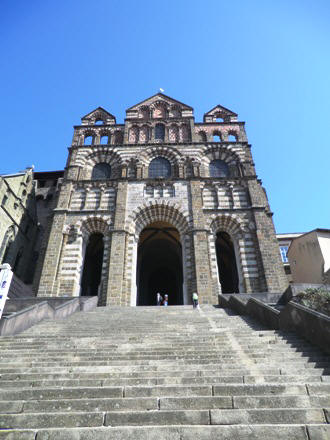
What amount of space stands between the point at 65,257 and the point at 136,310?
7.17 metres

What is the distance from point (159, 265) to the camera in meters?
24.2

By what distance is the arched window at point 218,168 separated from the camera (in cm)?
2016

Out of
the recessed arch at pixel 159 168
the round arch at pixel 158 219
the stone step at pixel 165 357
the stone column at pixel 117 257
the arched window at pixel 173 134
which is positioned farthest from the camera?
the arched window at pixel 173 134

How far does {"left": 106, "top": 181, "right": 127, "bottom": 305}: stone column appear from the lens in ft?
46.5

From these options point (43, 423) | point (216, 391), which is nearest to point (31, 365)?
point (43, 423)

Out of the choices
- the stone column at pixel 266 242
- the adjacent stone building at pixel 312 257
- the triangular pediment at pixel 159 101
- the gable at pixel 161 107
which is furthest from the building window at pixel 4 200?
the adjacent stone building at pixel 312 257

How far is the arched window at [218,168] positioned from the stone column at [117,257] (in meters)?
7.66

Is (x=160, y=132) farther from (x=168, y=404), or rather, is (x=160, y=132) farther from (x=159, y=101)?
(x=168, y=404)

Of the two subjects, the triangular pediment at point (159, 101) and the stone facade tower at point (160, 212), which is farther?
the triangular pediment at point (159, 101)

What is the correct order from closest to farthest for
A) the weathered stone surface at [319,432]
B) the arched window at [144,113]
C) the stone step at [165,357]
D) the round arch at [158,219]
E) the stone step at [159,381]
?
the weathered stone surface at [319,432] < the stone step at [159,381] < the stone step at [165,357] < the round arch at [158,219] < the arched window at [144,113]

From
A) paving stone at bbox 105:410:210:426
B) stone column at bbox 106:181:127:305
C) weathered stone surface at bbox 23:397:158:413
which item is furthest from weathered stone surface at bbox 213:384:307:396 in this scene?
stone column at bbox 106:181:127:305

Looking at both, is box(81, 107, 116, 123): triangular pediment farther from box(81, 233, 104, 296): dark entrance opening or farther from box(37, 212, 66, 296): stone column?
box(81, 233, 104, 296): dark entrance opening

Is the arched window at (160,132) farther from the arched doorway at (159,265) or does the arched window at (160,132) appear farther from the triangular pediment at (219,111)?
the arched doorway at (159,265)

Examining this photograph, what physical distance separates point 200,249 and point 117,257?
5.18 metres
